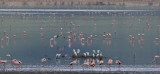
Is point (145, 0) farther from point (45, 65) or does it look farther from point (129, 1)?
point (45, 65)

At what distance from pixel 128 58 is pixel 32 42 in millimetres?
9626

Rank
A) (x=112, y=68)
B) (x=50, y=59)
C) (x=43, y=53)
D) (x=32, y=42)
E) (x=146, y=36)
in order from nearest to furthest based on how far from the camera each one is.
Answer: (x=112, y=68)
(x=50, y=59)
(x=43, y=53)
(x=32, y=42)
(x=146, y=36)

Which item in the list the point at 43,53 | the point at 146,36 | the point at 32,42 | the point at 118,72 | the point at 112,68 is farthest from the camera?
the point at 146,36

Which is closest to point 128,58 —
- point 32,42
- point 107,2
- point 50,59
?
point 50,59

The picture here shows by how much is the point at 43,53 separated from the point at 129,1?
75.7m

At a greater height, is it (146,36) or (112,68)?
(112,68)

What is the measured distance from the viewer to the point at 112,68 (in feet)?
70.2

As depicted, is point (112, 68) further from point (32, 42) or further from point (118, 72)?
point (32, 42)

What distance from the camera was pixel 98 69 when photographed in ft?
69.2

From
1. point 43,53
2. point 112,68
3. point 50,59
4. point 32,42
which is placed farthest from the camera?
point 32,42

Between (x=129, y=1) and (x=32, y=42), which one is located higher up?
(x=32, y=42)

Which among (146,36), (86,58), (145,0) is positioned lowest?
(145,0)

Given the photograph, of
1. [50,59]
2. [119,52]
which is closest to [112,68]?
[50,59]

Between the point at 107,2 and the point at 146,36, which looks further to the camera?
the point at 107,2
